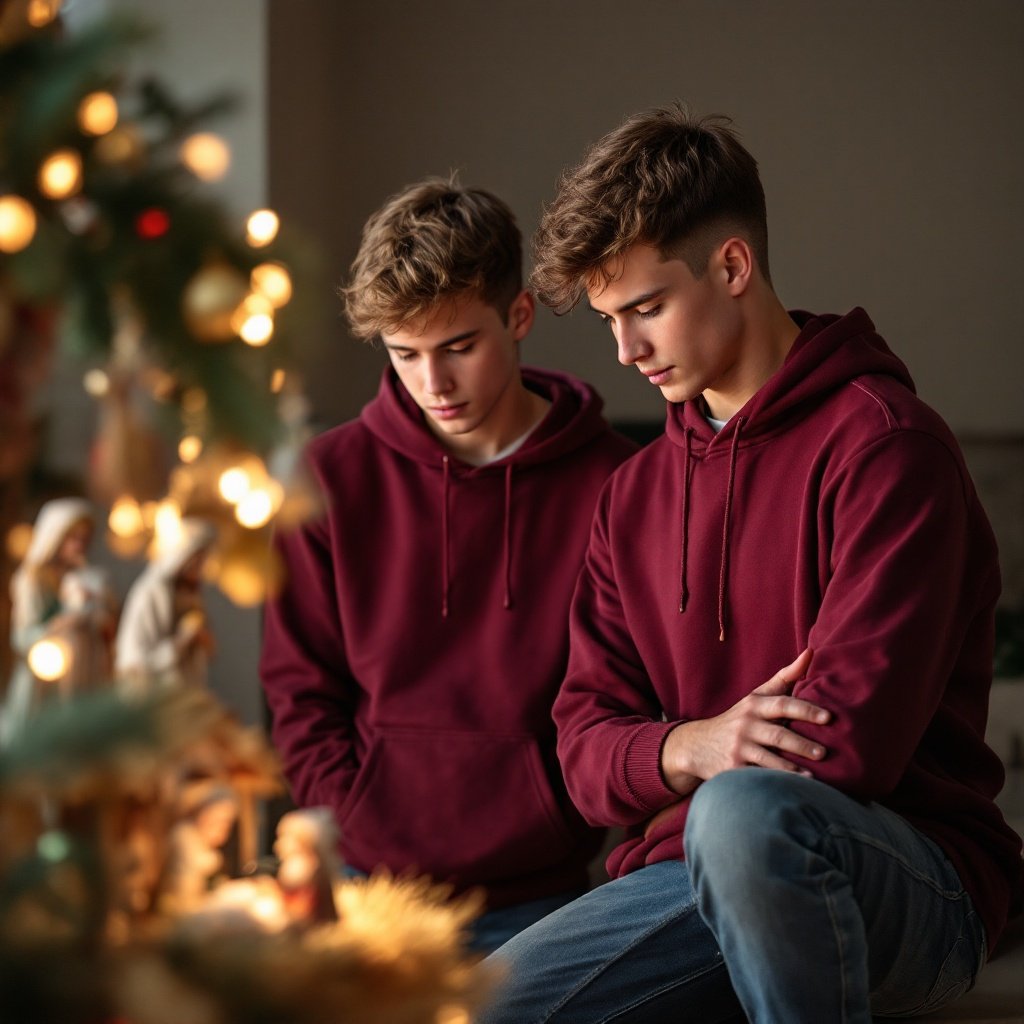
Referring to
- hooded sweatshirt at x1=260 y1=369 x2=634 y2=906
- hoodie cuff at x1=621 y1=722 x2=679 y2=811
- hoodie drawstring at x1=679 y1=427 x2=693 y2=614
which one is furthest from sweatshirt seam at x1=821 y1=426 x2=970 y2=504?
hooded sweatshirt at x1=260 y1=369 x2=634 y2=906

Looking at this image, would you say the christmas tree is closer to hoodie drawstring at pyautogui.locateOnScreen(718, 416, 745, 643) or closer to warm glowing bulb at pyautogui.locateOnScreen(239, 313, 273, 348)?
warm glowing bulb at pyautogui.locateOnScreen(239, 313, 273, 348)

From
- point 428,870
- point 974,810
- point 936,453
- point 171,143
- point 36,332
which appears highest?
point 171,143

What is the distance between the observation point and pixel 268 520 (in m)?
0.99

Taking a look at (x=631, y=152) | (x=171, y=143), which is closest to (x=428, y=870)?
(x=631, y=152)

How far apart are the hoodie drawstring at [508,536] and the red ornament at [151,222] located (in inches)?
42.4

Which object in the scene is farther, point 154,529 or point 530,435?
point 530,435

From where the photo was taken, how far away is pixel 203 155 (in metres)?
0.93

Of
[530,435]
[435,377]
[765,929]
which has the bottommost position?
[765,929]

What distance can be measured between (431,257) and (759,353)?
451 mm

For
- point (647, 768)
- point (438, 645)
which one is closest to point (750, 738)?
point (647, 768)

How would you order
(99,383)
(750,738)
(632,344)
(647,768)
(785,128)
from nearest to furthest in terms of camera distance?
(99,383)
(750,738)
(647,768)
(632,344)
(785,128)

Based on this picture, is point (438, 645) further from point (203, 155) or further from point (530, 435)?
point (203, 155)

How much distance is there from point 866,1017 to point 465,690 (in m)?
0.77

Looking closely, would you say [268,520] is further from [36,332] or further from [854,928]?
[854,928]
